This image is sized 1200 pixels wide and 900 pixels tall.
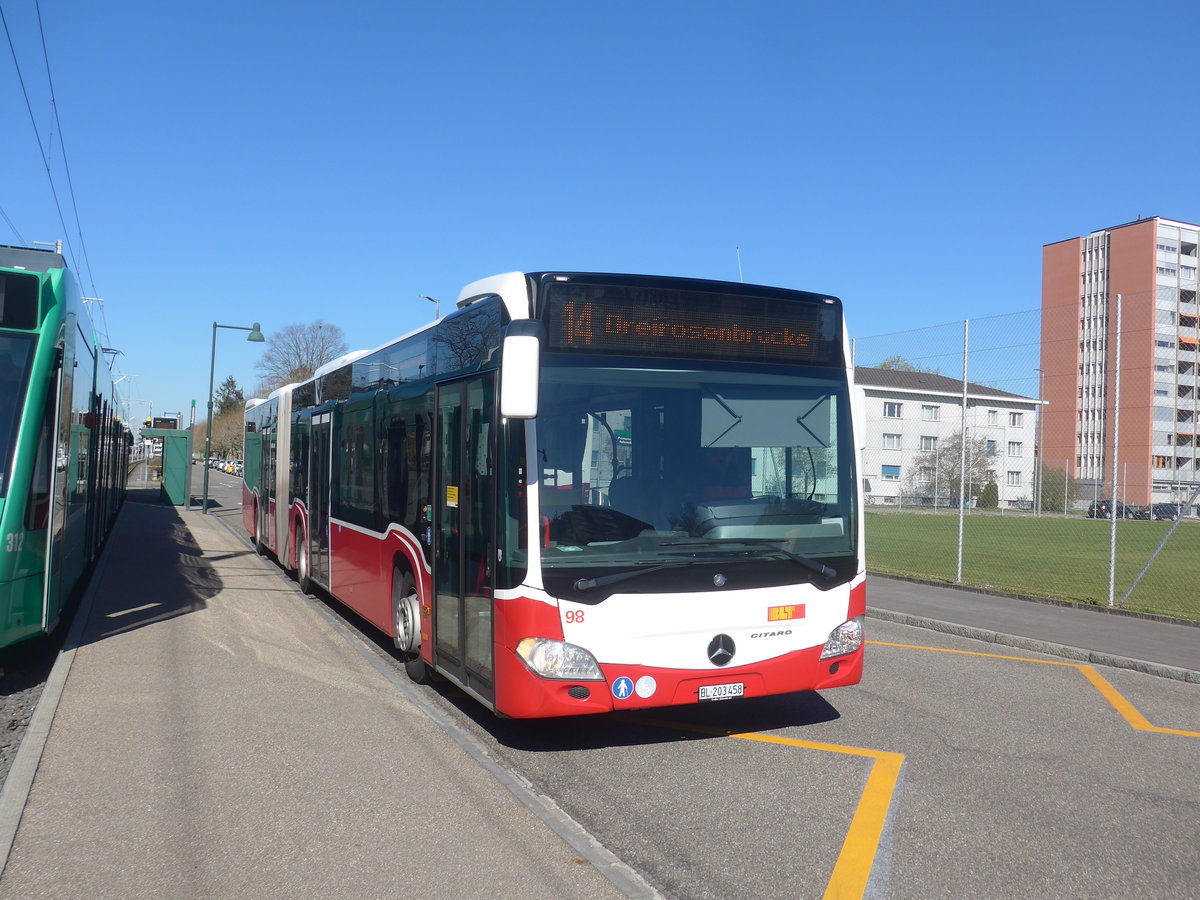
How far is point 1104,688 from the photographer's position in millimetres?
8703

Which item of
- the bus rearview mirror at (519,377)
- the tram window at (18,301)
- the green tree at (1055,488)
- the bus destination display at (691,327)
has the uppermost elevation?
the tram window at (18,301)

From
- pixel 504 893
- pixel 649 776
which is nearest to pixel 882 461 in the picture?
pixel 649 776

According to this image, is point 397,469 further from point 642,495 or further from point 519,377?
point 519,377


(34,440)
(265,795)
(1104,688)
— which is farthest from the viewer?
(1104,688)

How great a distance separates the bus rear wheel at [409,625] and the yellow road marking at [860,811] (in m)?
1.95

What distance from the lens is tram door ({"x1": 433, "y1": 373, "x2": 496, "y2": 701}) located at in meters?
6.16

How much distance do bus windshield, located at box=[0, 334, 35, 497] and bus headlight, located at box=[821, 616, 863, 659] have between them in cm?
602

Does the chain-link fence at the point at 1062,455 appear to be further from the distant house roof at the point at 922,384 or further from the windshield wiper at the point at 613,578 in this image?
the windshield wiper at the point at 613,578

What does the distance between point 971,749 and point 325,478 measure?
7.82 metres

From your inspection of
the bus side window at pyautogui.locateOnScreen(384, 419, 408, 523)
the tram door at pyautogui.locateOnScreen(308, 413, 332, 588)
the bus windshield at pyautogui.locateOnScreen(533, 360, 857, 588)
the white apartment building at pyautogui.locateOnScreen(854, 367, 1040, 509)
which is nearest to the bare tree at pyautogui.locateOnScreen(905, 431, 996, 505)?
the white apartment building at pyautogui.locateOnScreen(854, 367, 1040, 509)

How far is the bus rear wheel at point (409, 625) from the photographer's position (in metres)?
7.88

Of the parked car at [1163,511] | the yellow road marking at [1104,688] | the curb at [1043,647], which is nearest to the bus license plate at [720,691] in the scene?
the yellow road marking at [1104,688]

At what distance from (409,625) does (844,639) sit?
348 cm

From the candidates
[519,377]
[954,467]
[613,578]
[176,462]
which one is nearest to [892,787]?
[613,578]
